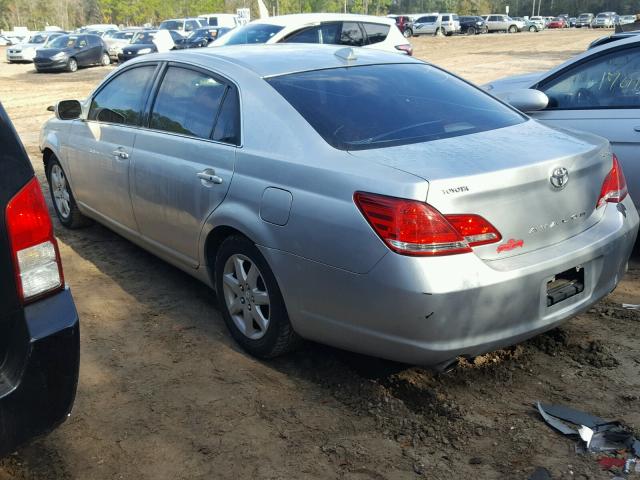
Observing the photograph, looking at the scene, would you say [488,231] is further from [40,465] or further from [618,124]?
[618,124]

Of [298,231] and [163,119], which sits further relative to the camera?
[163,119]

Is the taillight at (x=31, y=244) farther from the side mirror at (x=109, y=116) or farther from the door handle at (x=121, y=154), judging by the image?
the side mirror at (x=109, y=116)

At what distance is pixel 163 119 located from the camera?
13.9ft

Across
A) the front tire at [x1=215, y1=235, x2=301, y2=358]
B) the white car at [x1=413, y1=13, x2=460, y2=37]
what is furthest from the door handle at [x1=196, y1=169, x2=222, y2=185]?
the white car at [x1=413, y1=13, x2=460, y2=37]

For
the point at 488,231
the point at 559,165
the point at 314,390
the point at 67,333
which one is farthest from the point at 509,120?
the point at 67,333

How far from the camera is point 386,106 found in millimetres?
3531

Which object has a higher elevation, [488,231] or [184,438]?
[488,231]

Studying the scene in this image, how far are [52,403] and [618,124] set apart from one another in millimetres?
4098

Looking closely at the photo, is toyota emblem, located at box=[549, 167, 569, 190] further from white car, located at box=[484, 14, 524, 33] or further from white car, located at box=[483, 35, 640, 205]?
white car, located at box=[484, 14, 524, 33]

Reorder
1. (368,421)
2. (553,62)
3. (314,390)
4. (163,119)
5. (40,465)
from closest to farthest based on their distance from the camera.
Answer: (40,465) < (368,421) < (314,390) < (163,119) < (553,62)

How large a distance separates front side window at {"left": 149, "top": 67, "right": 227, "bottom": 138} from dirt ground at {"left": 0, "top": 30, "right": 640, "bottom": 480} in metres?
1.15

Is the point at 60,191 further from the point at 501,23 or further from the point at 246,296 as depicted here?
the point at 501,23

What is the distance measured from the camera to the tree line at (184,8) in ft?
282

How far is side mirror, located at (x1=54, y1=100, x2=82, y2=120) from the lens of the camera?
5250 millimetres
